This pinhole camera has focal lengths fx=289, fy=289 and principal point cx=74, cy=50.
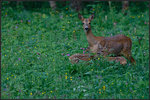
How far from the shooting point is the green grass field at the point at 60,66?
5.56 metres

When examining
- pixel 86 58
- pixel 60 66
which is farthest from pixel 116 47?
pixel 60 66

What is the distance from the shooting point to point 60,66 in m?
6.53

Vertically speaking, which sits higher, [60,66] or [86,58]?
[86,58]

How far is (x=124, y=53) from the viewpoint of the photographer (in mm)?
7316

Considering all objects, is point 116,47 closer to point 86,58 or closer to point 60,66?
point 86,58

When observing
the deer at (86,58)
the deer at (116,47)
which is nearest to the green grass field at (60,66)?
the deer at (86,58)

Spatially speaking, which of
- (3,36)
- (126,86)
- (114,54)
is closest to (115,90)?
(126,86)

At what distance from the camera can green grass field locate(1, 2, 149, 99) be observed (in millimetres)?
5559

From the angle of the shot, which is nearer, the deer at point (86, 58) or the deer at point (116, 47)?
the deer at point (86, 58)

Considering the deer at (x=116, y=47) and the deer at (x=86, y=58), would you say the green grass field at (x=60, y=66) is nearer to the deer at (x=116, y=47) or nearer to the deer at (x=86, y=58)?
the deer at (x=86, y=58)

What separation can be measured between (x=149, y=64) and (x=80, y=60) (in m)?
1.57

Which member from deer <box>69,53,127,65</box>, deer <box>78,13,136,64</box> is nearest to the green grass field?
deer <box>69,53,127,65</box>

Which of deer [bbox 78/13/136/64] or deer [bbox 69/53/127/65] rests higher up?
deer [bbox 78/13/136/64]

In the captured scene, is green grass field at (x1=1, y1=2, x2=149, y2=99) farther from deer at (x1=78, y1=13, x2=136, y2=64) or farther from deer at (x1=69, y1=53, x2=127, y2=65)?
deer at (x1=78, y1=13, x2=136, y2=64)
